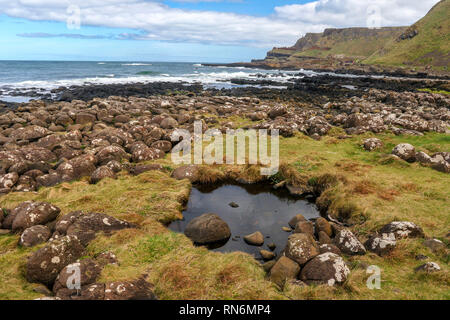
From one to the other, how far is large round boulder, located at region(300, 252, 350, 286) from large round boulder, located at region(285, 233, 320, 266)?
0.22 meters

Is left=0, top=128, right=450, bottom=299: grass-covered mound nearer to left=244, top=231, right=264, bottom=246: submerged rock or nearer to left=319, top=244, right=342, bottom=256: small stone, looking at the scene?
left=319, top=244, right=342, bottom=256: small stone

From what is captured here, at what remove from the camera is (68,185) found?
12.3 m

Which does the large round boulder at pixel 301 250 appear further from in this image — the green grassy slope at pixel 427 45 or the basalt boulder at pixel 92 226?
the green grassy slope at pixel 427 45

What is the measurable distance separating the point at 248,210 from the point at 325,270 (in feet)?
16.9

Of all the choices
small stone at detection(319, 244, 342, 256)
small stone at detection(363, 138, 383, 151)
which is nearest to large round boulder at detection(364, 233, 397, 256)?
small stone at detection(319, 244, 342, 256)

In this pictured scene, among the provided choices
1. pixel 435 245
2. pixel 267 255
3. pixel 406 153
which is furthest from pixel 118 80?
pixel 435 245

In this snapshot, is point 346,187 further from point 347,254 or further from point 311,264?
point 311,264

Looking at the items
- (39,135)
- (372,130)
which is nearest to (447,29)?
(372,130)

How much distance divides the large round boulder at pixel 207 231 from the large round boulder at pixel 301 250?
2.58 metres

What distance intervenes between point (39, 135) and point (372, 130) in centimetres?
2455

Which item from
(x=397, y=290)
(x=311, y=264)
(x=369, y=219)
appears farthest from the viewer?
(x=369, y=219)

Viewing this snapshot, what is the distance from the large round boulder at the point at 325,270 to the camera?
21.1 ft

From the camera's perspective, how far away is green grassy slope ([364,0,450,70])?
352 ft
